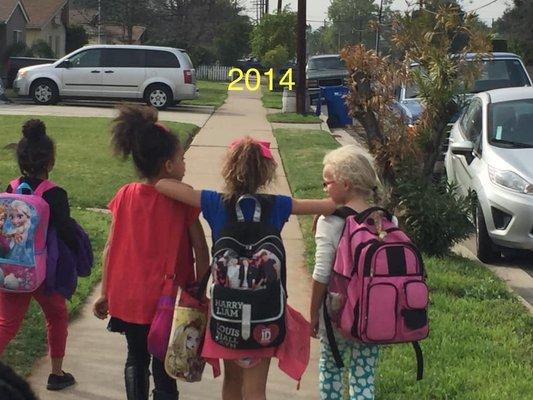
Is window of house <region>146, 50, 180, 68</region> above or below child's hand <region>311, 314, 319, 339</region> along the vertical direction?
above

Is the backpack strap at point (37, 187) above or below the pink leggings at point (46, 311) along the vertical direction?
above

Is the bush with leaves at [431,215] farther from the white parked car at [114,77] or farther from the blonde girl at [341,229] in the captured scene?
the white parked car at [114,77]

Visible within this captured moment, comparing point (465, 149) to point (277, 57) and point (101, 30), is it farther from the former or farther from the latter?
point (101, 30)

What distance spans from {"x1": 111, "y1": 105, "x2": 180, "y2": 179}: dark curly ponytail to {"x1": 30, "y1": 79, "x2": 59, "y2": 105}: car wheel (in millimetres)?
21208

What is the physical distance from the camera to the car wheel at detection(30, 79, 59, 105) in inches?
946

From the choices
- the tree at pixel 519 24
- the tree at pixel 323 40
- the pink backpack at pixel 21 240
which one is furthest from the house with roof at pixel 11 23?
the tree at pixel 323 40

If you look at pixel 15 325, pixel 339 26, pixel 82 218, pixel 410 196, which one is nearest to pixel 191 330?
pixel 15 325

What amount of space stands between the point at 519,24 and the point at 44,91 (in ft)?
120

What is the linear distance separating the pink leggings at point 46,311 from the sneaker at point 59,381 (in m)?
0.12

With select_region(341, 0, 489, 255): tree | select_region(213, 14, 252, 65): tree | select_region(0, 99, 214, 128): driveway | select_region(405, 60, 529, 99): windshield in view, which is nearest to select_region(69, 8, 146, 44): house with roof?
select_region(213, 14, 252, 65): tree

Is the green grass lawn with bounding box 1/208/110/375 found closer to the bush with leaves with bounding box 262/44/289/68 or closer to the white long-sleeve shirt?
the white long-sleeve shirt

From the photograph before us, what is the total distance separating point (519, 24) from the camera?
52.3m

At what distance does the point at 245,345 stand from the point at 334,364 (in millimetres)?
634

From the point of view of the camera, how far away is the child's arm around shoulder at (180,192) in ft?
11.8
